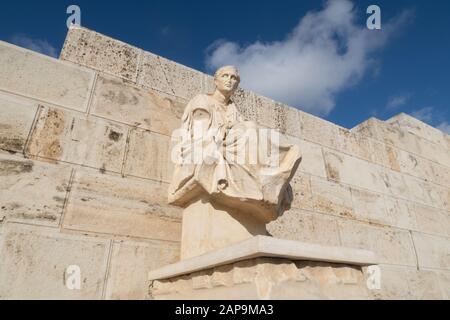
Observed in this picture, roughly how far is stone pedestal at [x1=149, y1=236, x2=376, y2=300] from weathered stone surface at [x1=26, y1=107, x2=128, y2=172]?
3.59 feet

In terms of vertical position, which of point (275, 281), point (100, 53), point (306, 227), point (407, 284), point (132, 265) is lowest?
point (275, 281)

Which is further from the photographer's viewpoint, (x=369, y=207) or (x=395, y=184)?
(x=395, y=184)

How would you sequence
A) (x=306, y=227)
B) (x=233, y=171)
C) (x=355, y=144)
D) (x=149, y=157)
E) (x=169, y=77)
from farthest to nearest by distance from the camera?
(x=355, y=144) → (x=306, y=227) → (x=169, y=77) → (x=149, y=157) → (x=233, y=171)

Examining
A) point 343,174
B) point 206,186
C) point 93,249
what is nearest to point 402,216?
point 343,174

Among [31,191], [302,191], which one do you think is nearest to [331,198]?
[302,191]

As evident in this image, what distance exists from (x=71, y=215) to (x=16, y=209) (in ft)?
1.05

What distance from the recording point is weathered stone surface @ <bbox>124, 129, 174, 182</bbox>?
269cm

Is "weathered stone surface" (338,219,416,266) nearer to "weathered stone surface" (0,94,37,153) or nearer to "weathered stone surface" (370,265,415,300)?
"weathered stone surface" (370,265,415,300)

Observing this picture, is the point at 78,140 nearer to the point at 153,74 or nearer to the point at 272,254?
the point at 153,74

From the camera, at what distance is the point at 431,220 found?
15.3 feet

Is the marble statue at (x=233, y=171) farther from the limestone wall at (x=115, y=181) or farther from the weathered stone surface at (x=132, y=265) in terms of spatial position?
the limestone wall at (x=115, y=181)

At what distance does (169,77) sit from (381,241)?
301 centimetres

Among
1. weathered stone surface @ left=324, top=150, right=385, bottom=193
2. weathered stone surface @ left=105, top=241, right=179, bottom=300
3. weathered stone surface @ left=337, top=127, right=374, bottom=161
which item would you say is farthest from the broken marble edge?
weathered stone surface @ left=337, top=127, right=374, bottom=161
